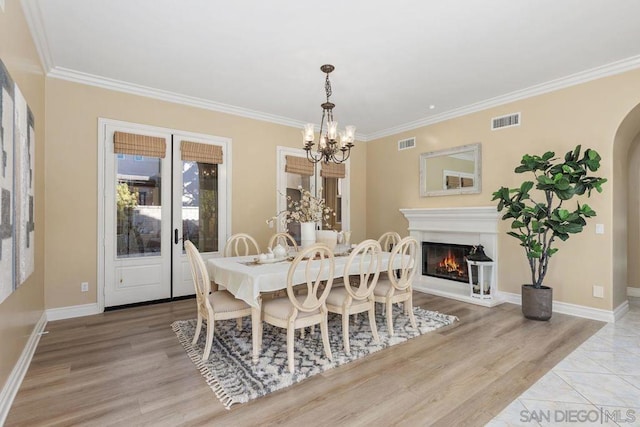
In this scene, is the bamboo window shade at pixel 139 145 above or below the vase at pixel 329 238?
above

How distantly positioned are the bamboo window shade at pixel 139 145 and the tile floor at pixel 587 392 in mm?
4503

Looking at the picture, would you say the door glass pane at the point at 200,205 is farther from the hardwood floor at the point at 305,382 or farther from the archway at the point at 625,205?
the archway at the point at 625,205

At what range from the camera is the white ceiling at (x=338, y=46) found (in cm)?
269

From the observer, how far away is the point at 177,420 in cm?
194

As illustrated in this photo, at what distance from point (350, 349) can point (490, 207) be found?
9.54 ft

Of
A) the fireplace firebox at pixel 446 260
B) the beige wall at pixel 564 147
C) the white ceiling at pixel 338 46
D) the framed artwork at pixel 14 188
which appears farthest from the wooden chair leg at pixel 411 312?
the framed artwork at pixel 14 188

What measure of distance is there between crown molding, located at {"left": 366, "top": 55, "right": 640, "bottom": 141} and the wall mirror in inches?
21.1

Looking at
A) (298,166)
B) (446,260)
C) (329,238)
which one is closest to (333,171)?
(298,166)

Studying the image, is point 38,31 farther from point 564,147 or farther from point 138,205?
point 564,147

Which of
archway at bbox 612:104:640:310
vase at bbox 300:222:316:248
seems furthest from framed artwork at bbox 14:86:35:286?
archway at bbox 612:104:640:310

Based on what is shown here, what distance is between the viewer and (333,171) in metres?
6.23

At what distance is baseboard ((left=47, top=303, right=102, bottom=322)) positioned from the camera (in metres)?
3.74

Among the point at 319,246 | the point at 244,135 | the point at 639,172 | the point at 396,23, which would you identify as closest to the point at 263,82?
the point at 244,135

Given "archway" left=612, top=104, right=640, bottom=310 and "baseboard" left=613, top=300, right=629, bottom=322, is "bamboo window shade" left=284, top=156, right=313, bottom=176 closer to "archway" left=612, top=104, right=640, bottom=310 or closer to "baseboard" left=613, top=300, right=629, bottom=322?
"archway" left=612, top=104, right=640, bottom=310
